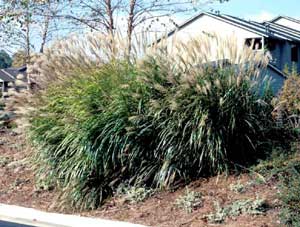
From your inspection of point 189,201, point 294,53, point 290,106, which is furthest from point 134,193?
point 294,53

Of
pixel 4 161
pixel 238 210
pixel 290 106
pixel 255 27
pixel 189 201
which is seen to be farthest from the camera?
pixel 255 27

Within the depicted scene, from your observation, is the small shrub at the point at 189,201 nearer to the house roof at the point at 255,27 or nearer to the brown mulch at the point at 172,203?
the brown mulch at the point at 172,203

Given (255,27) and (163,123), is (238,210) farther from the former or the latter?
(255,27)

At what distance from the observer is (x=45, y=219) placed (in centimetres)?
1017

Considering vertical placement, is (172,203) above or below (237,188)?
below

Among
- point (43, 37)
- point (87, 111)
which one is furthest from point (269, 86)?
point (43, 37)

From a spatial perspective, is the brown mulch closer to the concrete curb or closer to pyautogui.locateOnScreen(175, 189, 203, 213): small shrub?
pyautogui.locateOnScreen(175, 189, 203, 213): small shrub

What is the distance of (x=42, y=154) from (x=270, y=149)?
420cm

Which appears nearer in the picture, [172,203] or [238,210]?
[238,210]

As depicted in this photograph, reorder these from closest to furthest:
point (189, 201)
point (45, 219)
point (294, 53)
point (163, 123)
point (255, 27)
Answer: point (189, 201)
point (45, 219)
point (163, 123)
point (255, 27)
point (294, 53)

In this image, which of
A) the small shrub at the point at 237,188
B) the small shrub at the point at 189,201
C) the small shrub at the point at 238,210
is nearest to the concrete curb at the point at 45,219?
the small shrub at the point at 189,201

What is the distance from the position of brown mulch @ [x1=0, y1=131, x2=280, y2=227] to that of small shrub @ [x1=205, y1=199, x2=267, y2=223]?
0.09 meters

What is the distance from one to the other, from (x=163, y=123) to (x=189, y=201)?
61.6 inches

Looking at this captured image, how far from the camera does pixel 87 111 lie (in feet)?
36.0
